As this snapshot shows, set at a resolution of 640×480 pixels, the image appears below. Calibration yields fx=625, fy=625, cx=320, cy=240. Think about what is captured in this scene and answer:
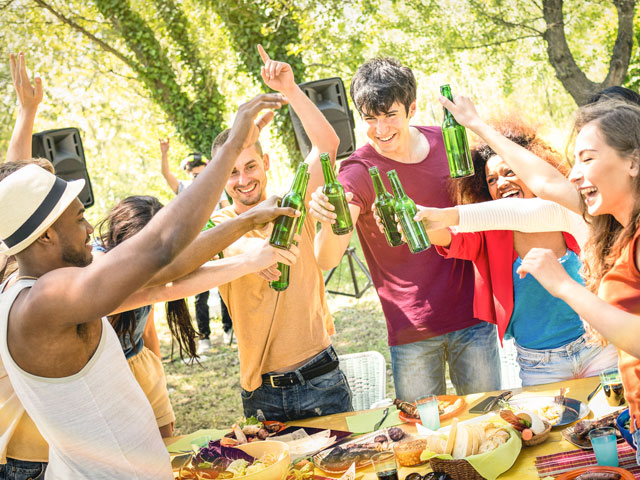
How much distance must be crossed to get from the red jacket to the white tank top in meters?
1.24

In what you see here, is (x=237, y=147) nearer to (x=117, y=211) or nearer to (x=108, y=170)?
(x=117, y=211)

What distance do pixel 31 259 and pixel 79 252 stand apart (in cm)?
11

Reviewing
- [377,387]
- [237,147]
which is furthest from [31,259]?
[377,387]

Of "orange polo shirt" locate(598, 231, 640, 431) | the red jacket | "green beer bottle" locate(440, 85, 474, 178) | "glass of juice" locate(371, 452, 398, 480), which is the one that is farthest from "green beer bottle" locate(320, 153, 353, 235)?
"orange polo shirt" locate(598, 231, 640, 431)

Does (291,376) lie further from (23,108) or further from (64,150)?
(64,150)

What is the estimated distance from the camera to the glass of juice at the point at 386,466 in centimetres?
162

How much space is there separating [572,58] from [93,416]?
690cm

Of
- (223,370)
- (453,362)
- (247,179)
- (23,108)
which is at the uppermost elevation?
(23,108)

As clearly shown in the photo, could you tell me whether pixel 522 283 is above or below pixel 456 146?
below

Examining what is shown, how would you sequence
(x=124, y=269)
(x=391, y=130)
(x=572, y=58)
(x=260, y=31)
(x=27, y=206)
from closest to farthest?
(x=124, y=269) → (x=27, y=206) → (x=391, y=130) → (x=572, y=58) → (x=260, y=31)

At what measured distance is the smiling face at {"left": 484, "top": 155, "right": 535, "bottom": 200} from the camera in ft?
7.55

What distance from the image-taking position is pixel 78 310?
1.32 m

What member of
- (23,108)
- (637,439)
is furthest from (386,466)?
(23,108)

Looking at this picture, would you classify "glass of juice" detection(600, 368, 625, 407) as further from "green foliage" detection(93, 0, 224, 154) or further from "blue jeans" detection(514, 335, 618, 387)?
"green foliage" detection(93, 0, 224, 154)
